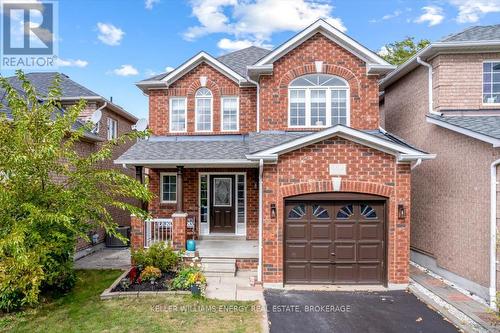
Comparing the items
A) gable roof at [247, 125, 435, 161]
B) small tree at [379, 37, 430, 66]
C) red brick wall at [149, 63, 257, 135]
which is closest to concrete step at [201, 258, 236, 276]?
gable roof at [247, 125, 435, 161]

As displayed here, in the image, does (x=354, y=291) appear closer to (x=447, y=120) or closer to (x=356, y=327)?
(x=356, y=327)

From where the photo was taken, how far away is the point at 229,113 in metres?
12.6

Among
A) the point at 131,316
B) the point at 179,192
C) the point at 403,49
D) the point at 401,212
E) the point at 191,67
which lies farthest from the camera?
the point at 403,49

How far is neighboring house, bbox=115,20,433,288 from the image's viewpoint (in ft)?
28.3

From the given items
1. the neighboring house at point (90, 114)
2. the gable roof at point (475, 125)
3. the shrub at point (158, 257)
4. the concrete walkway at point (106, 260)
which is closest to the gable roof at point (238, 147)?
the gable roof at point (475, 125)

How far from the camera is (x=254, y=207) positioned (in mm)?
12258

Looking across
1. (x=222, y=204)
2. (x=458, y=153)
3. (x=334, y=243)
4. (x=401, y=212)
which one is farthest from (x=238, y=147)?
(x=458, y=153)

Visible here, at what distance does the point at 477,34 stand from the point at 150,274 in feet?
42.0

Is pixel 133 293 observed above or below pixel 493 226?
below

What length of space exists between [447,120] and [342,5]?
703cm

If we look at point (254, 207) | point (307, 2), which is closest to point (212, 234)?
point (254, 207)

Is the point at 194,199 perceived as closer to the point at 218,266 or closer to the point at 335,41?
the point at 218,266

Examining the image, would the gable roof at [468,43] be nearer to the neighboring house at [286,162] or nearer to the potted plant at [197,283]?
the neighboring house at [286,162]

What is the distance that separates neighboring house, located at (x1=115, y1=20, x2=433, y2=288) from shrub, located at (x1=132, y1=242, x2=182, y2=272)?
741mm
